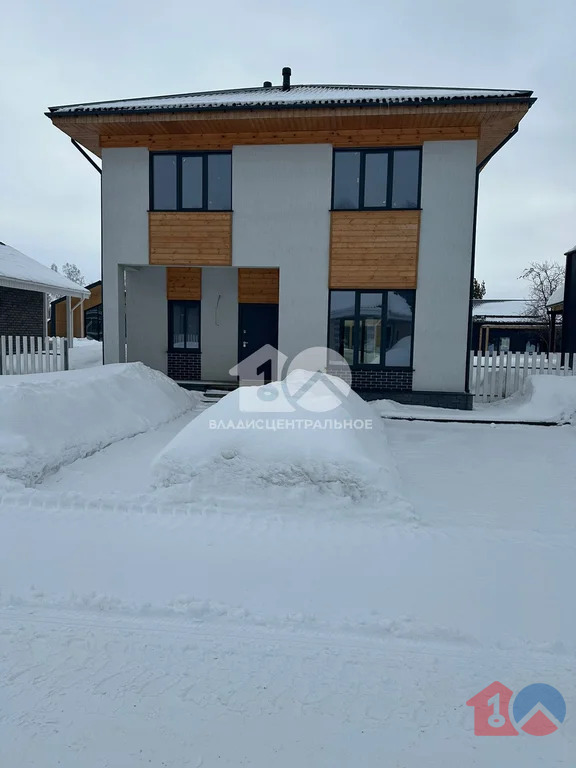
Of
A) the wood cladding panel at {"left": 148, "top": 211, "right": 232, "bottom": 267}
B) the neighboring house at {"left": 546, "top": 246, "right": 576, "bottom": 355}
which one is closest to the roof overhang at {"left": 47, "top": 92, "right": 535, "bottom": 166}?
the wood cladding panel at {"left": 148, "top": 211, "right": 232, "bottom": 267}

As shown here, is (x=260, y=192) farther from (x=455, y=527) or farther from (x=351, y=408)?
(x=455, y=527)

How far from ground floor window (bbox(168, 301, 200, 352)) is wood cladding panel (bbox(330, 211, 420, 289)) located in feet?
14.1

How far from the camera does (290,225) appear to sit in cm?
1080

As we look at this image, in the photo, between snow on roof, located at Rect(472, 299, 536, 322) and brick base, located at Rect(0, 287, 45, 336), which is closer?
brick base, located at Rect(0, 287, 45, 336)

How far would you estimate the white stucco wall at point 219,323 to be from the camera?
12.9 meters

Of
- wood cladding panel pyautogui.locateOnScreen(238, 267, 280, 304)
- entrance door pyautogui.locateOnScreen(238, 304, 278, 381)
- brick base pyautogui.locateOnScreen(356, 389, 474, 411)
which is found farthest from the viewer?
entrance door pyautogui.locateOnScreen(238, 304, 278, 381)

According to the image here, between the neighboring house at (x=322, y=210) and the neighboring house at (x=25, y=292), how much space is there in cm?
744

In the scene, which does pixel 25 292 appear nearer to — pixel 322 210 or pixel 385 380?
pixel 322 210

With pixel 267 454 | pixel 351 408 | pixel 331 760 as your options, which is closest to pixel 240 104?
pixel 351 408

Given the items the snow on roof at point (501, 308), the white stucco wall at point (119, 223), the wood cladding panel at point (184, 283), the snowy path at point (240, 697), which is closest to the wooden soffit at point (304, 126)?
the white stucco wall at point (119, 223)

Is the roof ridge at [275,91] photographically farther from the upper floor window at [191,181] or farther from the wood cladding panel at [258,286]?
the wood cladding panel at [258,286]

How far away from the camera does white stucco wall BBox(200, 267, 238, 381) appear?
42.4 feet

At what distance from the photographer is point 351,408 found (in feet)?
22.7

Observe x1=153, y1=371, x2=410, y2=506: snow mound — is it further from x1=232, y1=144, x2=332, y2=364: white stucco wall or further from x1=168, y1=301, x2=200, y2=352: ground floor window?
x1=168, y1=301, x2=200, y2=352: ground floor window
